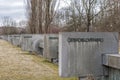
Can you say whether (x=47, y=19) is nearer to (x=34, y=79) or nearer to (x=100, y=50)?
(x=34, y=79)

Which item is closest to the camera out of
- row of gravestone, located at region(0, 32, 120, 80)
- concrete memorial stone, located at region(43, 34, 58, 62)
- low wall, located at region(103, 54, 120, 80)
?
low wall, located at region(103, 54, 120, 80)

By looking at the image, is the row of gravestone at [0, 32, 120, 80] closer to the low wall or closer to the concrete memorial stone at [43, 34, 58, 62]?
the low wall

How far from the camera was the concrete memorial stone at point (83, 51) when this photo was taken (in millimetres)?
5969

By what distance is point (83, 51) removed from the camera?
607cm

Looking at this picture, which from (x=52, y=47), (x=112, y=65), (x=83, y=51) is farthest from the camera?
(x=52, y=47)

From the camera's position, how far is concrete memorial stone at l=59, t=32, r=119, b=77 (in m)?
5.97

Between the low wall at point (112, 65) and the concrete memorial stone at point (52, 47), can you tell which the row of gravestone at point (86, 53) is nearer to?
the low wall at point (112, 65)

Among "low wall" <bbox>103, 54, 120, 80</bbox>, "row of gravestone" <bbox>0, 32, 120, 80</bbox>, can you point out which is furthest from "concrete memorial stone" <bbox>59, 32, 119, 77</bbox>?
"low wall" <bbox>103, 54, 120, 80</bbox>

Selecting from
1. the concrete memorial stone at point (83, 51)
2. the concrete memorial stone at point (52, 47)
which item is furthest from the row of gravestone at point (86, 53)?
the concrete memorial stone at point (52, 47)

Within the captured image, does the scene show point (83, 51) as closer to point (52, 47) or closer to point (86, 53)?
point (86, 53)

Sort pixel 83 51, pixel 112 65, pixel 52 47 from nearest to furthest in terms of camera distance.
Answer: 1. pixel 112 65
2. pixel 83 51
3. pixel 52 47

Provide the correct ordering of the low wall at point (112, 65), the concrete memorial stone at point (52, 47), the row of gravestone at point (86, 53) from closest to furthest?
1. the low wall at point (112, 65)
2. the row of gravestone at point (86, 53)
3. the concrete memorial stone at point (52, 47)

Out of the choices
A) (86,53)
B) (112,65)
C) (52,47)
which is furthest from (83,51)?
(52,47)

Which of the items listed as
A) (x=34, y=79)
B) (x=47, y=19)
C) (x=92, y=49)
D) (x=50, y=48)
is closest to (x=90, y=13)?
(x=50, y=48)
